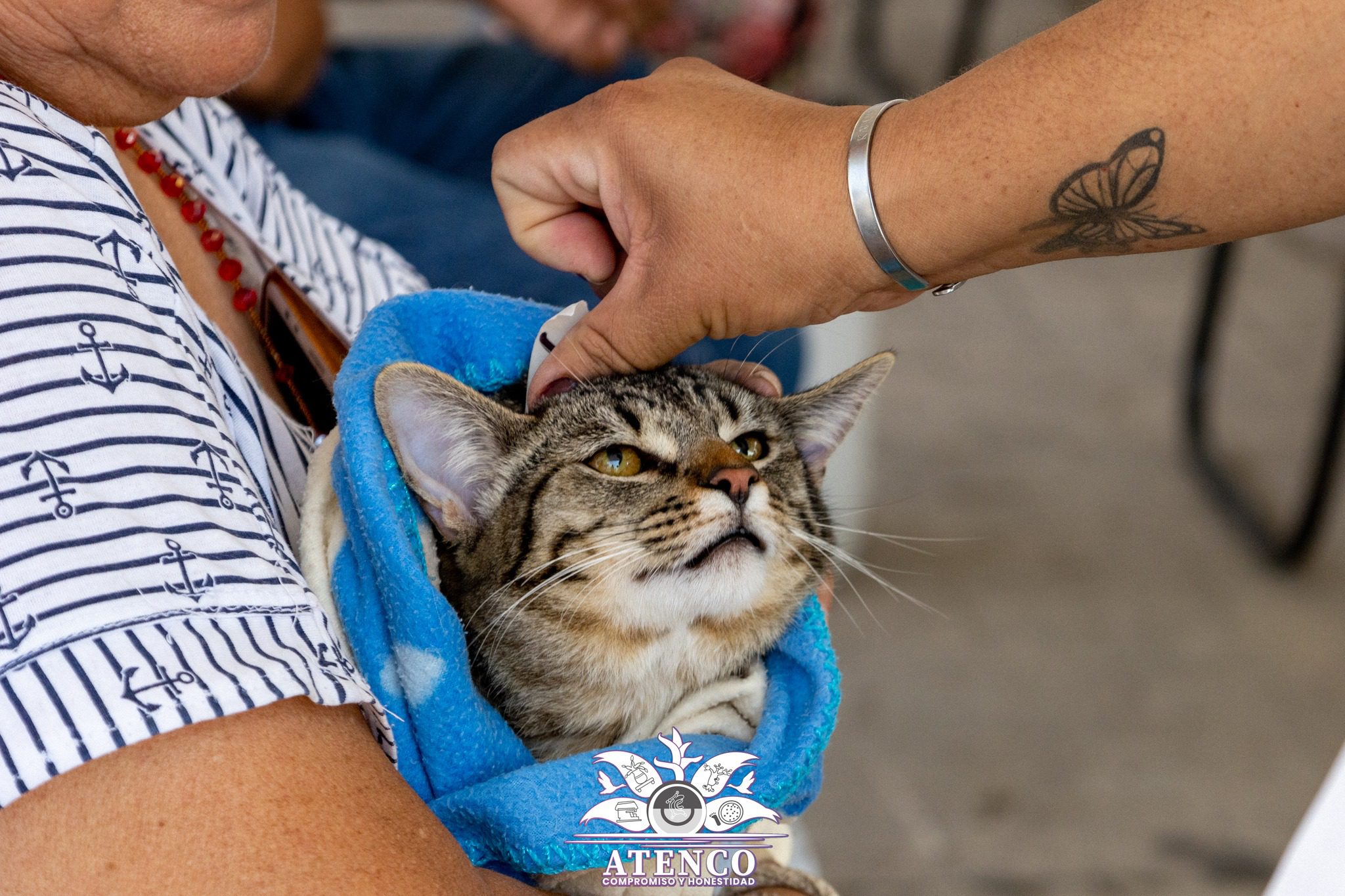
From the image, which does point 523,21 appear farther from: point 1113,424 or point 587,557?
point 1113,424

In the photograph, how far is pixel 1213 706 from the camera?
8.52 ft

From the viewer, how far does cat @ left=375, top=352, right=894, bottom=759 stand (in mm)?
1042

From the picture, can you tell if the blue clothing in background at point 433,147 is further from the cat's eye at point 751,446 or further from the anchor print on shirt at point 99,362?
the anchor print on shirt at point 99,362

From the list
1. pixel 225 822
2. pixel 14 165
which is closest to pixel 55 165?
pixel 14 165

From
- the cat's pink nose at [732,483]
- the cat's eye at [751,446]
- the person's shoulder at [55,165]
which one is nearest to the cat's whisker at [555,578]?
the cat's pink nose at [732,483]

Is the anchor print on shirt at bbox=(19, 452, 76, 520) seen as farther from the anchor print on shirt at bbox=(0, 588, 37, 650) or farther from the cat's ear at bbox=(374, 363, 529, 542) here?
the cat's ear at bbox=(374, 363, 529, 542)

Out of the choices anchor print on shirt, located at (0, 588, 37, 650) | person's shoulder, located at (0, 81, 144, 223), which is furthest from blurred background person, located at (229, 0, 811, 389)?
anchor print on shirt, located at (0, 588, 37, 650)

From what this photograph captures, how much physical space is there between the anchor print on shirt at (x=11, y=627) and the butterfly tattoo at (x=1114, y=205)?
29.3 inches

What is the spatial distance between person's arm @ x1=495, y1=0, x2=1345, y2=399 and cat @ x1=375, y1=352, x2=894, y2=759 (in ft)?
0.38

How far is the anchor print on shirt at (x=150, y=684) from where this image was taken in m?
0.61

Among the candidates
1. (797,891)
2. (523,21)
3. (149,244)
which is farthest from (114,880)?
(523,21)

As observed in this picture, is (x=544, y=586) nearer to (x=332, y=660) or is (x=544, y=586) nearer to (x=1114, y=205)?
(x=332, y=660)

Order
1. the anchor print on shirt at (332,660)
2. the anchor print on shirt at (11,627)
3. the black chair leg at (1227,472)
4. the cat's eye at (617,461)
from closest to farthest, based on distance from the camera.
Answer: the anchor print on shirt at (11,627)
the anchor print on shirt at (332,660)
the cat's eye at (617,461)
the black chair leg at (1227,472)

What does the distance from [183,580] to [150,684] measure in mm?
64
